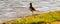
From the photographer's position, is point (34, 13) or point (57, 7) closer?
point (34, 13)

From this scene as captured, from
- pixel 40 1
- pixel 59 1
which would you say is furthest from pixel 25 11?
pixel 59 1

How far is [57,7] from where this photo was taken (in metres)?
2.13

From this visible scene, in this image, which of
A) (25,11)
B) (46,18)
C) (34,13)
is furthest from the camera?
(25,11)

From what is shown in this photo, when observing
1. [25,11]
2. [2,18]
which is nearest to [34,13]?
[25,11]

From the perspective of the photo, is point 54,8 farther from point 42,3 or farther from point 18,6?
point 18,6

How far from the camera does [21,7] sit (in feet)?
6.89

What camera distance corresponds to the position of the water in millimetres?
1996

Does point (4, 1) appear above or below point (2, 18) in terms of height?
above

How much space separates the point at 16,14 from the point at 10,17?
104 mm

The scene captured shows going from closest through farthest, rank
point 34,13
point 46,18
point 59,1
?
point 46,18 < point 34,13 < point 59,1

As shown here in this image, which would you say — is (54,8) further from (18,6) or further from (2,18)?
(2,18)

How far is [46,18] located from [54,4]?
61 centimetres

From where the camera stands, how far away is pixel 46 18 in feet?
5.26

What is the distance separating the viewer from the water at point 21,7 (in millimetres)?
1996
